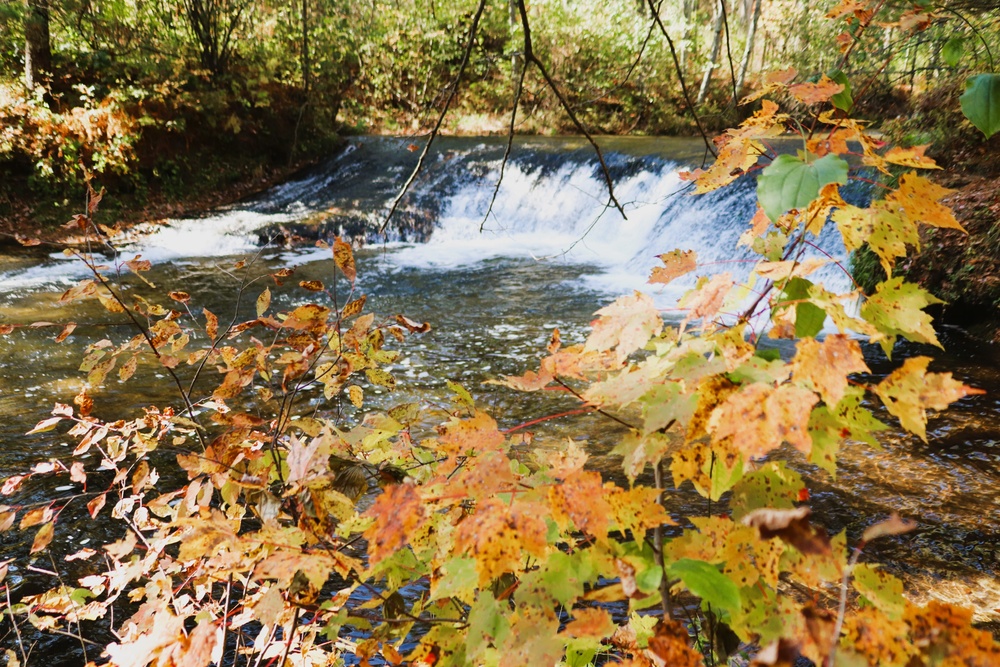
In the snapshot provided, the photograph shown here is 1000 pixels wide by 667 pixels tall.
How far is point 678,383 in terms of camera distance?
909mm

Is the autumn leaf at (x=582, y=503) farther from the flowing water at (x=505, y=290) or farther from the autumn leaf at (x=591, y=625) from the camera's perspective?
the flowing water at (x=505, y=290)

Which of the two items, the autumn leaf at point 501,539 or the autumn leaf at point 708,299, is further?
the autumn leaf at point 708,299

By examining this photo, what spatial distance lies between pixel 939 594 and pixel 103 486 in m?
3.86

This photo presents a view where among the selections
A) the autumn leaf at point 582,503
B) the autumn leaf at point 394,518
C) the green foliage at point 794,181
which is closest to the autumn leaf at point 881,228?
the green foliage at point 794,181

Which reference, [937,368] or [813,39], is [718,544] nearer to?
[937,368]

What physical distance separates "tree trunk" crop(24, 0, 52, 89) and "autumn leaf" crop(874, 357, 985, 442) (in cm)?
1210

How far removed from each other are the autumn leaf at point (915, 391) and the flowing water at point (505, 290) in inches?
13.2

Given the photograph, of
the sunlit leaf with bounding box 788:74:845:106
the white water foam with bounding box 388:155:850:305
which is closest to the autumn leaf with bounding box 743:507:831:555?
the sunlit leaf with bounding box 788:74:845:106

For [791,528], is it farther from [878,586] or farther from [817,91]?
[817,91]

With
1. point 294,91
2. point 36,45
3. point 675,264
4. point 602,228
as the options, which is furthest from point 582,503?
point 294,91

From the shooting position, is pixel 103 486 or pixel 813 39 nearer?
pixel 103 486

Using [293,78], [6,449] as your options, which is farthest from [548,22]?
[6,449]

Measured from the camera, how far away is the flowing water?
9.43 feet

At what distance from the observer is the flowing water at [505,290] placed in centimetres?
288
